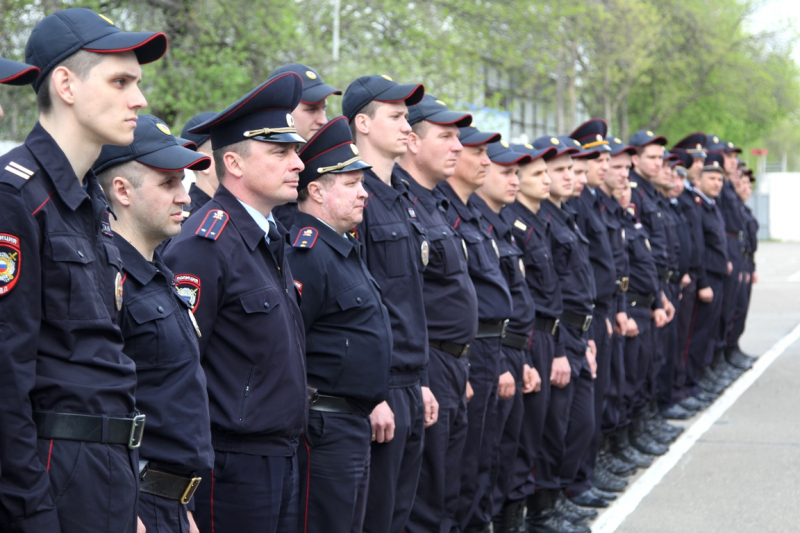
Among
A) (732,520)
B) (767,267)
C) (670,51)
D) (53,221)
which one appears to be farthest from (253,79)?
(670,51)

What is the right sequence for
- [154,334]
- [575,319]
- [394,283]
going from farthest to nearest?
[575,319]
[394,283]
[154,334]

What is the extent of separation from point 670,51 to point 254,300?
3727 centimetres

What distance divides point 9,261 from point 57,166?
0.99 feet

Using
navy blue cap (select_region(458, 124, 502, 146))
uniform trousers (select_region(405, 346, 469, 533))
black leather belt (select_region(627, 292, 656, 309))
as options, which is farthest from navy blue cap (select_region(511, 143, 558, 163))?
black leather belt (select_region(627, 292, 656, 309))

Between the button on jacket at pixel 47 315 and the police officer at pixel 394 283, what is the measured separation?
1704 millimetres

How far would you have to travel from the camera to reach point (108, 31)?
8.04 ft

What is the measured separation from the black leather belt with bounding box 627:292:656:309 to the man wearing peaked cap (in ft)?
8.92

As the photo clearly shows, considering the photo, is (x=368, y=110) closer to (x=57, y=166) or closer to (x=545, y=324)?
(x=545, y=324)

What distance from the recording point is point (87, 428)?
234 centimetres

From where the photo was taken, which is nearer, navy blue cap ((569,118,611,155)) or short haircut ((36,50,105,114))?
short haircut ((36,50,105,114))

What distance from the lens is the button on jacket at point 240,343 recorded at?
316 cm

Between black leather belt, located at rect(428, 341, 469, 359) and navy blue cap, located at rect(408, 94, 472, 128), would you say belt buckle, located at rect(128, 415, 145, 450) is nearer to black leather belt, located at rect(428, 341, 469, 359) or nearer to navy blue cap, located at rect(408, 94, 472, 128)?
black leather belt, located at rect(428, 341, 469, 359)

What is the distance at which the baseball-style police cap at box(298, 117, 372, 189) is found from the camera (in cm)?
390

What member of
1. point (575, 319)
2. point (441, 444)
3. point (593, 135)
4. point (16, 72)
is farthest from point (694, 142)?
point (16, 72)
